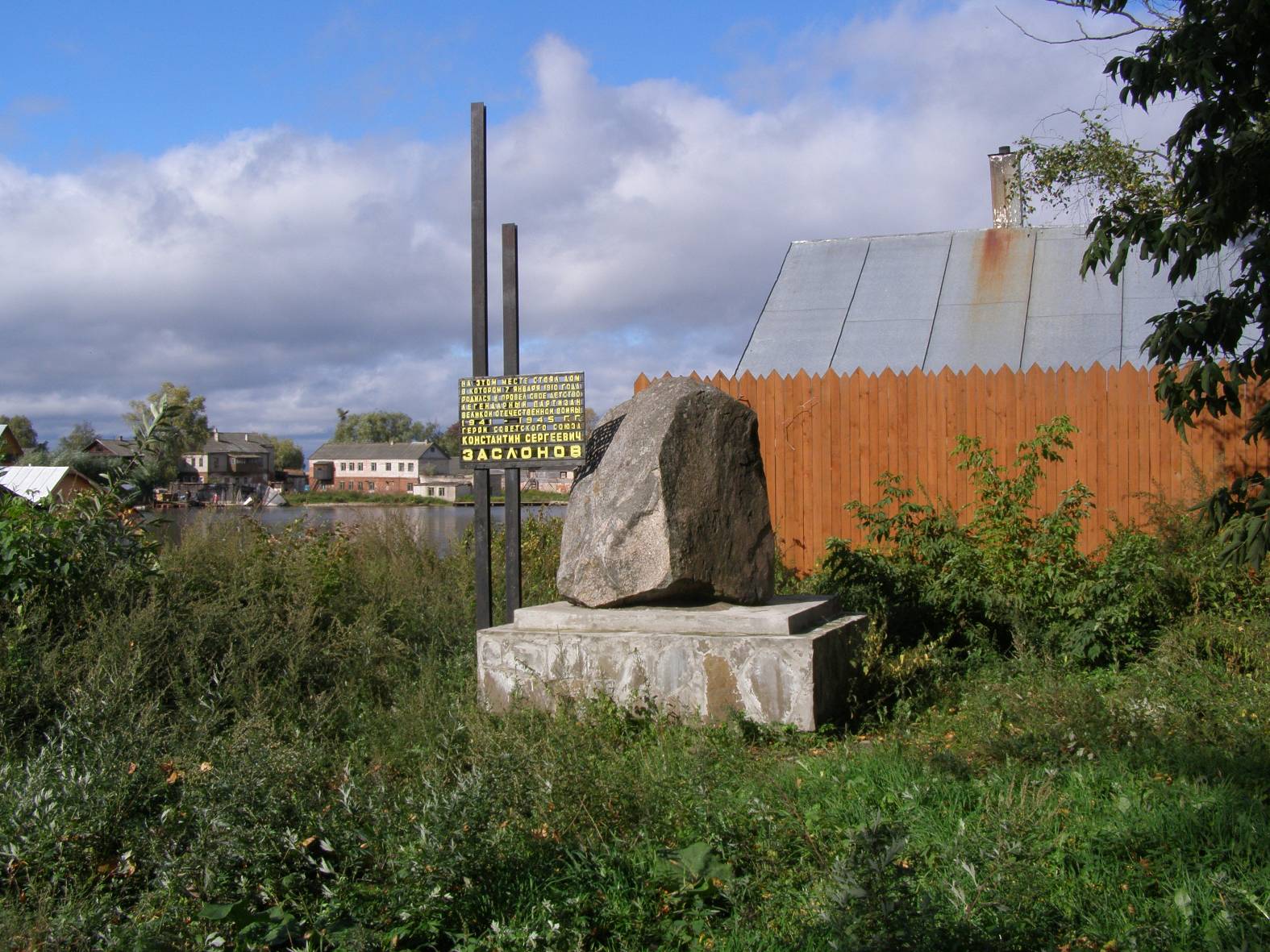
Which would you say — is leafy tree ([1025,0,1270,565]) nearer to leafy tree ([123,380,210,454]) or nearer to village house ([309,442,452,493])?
leafy tree ([123,380,210,454])

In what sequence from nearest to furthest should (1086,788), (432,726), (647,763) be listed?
(1086,788), (647,763), (432,726)

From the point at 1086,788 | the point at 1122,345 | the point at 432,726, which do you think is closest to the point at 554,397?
the point at 432,726

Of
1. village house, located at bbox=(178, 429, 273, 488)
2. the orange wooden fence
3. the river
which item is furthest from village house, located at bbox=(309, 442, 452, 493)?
the orange wooden fence

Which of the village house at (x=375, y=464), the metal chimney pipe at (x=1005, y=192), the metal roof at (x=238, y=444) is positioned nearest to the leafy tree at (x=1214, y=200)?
the metal chimney pipe at (x=1005, y=192)

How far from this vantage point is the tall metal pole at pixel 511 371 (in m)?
6.53

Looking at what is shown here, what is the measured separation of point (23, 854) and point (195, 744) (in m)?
1.14

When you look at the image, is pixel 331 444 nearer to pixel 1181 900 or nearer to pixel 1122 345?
pixel 1122 345

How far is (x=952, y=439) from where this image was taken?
8984 mm

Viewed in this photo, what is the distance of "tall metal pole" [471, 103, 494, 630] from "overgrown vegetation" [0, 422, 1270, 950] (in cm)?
44

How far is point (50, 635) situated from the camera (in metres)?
5.62

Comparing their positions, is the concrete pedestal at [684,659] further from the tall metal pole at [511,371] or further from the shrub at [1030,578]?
the shrub at [1030,578]

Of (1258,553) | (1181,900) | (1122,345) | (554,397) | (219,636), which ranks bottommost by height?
(1181,900)

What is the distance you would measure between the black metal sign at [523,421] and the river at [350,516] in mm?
1522

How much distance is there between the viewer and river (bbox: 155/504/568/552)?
8.60 m
